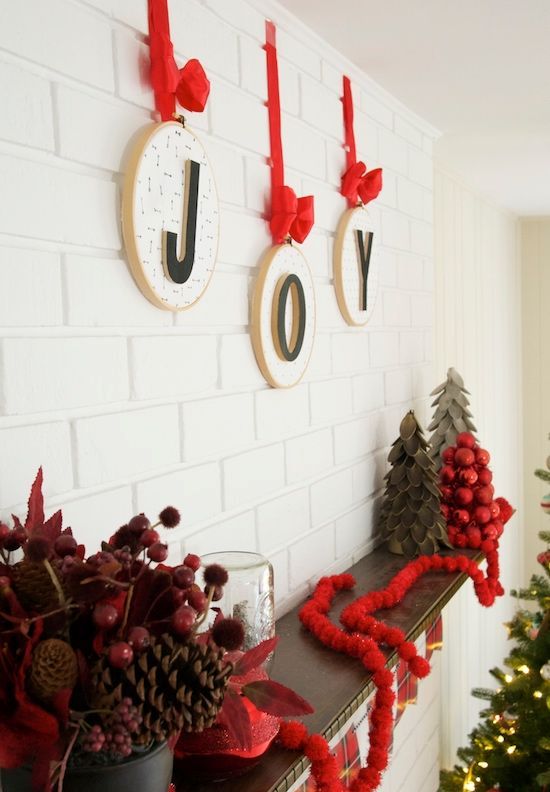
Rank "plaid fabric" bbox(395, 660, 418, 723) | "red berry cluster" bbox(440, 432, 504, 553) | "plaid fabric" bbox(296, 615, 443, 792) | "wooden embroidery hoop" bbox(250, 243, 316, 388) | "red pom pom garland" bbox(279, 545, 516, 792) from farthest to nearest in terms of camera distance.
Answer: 1. "plaid fabric" bbox(395, 660, 418, 723)
2. "red berry cluster" bbox(440, 432, 504, 553)
3. "plaid fabric" bbox(296, 615, 443, 792)
4. "wooden embroidery hoop" bbox(250, 243, 316, 388)
5. "red pom pom garland" bbox(279, 545, 516, 792)

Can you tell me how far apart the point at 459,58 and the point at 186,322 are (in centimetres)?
96

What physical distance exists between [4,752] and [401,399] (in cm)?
153

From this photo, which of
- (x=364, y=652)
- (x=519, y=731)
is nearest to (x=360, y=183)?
(x=364, y=652)

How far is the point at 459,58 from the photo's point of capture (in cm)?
165

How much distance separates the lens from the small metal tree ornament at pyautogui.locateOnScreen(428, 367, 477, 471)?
206 cm

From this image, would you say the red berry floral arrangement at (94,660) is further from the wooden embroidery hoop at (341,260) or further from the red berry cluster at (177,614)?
the wooden embroidery hoop at (341,260)

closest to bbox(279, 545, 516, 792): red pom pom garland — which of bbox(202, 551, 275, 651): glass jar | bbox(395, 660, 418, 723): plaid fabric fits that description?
bbox(202, 551, 275, 651): glass jar

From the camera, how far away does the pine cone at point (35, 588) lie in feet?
2.15

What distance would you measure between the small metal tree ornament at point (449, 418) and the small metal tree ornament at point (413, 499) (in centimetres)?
29

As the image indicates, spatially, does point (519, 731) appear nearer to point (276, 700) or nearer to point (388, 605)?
point (388, 605)

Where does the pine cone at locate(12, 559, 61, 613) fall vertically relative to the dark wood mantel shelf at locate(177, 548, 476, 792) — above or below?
above

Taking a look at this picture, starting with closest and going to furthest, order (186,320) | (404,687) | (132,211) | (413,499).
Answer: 1. (132,211)
2. (186,320)
3. (413,499)
4. (404,687)

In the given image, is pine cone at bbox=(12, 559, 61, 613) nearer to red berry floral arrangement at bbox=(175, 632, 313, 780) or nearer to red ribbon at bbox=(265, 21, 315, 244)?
red berry floral arrangement at bbox=(175, 632, 313, 780)

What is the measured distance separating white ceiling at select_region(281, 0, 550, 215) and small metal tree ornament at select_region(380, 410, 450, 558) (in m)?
0.78
